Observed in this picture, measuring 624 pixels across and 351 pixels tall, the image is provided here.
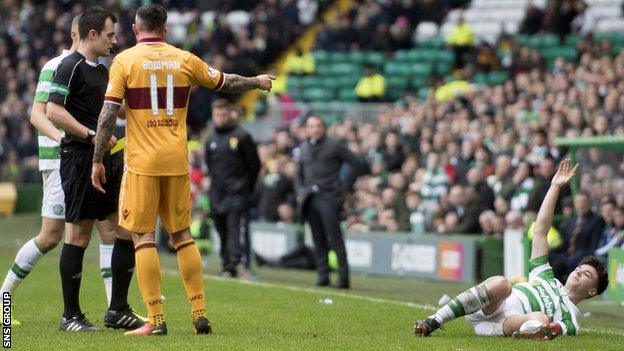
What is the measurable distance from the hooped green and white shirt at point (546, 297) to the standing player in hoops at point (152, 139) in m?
2.33

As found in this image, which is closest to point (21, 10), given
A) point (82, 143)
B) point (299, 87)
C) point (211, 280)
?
point (299, 87)

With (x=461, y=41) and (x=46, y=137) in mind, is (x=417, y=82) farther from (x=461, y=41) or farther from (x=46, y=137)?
(x=46, y=137)

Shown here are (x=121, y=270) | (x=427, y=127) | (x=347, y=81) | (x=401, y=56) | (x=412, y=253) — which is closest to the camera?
(x=121, y=270)

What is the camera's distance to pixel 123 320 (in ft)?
34.9

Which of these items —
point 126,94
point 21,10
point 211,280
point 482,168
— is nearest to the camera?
point 126,94

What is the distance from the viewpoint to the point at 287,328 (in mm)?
11055

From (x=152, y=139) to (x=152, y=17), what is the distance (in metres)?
0.85

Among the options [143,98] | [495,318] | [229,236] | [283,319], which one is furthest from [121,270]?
[229,236]

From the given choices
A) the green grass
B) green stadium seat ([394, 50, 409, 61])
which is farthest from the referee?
green stadium seat ([394, 50, 409, 61])

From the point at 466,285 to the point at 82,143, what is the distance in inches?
360

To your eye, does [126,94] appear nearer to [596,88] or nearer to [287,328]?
[287,328]

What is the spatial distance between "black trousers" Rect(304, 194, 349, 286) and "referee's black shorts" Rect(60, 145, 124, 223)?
684 centimetres

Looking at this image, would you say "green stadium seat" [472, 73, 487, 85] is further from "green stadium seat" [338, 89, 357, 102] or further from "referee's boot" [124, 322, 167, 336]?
"referee's boot" [124, 322, 167, 336]

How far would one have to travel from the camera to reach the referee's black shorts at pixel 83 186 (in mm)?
10438
